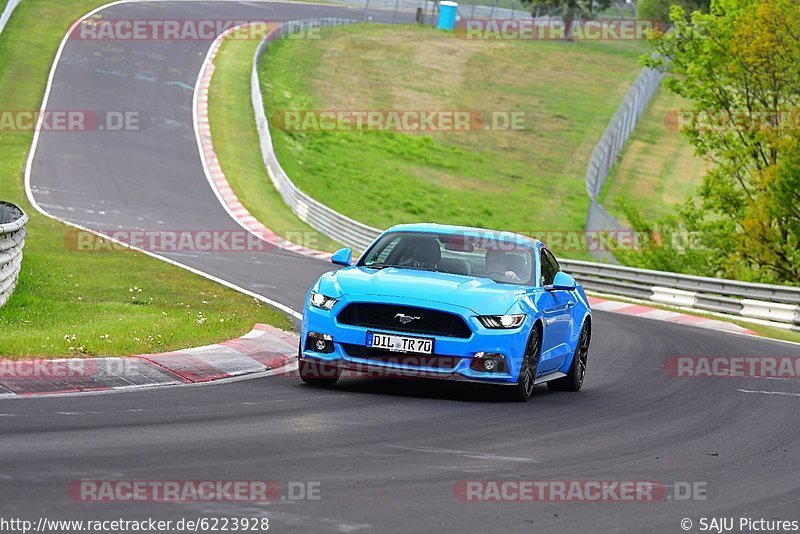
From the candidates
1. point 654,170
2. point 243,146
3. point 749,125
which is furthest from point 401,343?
point 654,170

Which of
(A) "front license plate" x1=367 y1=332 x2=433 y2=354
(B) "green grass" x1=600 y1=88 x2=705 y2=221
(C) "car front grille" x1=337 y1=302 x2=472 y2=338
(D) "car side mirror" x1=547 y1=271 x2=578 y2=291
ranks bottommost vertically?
(B) "green grass" x1=600 y1=88 x2=705 y2=221

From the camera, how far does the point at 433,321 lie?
11.0m

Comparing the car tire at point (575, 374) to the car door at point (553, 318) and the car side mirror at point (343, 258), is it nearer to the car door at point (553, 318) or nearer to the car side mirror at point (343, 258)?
the car door at point (553, 318)

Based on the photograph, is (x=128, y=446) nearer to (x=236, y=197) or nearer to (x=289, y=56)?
(x=236, y=197)

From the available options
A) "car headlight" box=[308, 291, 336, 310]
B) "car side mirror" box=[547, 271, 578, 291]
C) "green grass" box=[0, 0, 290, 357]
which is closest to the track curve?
"car headlight" box=[308, 291, 336, 310]

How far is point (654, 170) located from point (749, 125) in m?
21.8

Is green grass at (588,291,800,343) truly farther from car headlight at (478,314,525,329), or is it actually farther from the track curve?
car headlight at (478,314,525,329)

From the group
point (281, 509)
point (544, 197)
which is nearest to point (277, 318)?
point (281, 509)

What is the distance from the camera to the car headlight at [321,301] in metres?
11.1

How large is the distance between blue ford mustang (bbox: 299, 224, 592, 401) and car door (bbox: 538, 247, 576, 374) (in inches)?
1.1

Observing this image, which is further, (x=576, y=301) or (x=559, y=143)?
(x=559, y=143)

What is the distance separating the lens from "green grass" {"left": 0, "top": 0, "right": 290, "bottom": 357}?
39.5ft

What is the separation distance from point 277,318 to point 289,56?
51487mm

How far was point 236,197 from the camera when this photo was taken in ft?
125
